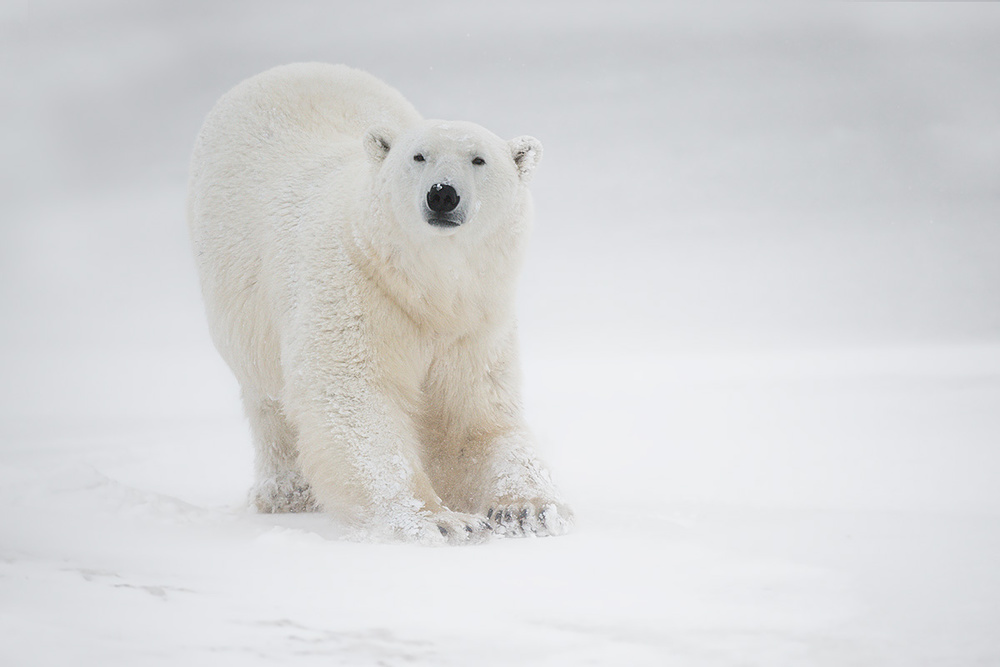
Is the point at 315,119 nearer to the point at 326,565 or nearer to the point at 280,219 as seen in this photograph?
the point at 280,219

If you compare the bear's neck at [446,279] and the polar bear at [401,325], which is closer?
the polar bear at [401,325]

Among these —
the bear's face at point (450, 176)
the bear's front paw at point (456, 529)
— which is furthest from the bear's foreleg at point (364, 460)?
the bear's face at point (450, 176)

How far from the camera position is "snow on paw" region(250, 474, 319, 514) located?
4.82 m

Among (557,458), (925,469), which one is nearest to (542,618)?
(925,469)

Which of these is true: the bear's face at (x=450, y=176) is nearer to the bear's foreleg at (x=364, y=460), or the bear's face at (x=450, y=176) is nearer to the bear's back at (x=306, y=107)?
the bear's foreleg at (x=364, y=460)

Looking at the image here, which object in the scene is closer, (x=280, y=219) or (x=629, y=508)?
(x=629, y=508)

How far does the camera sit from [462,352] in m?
4.10

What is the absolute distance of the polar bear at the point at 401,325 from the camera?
3.71 m

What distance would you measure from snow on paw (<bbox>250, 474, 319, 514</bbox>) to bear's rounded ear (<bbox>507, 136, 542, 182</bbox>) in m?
2.02

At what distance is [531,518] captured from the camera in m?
3.68

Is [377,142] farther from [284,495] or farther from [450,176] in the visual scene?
[284,495]

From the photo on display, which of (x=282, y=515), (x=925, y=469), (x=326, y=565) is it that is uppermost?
(x=925, y=469)

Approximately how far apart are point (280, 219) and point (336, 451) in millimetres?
1304

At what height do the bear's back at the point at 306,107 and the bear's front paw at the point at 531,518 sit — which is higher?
the bear's back at the point at 306,107
